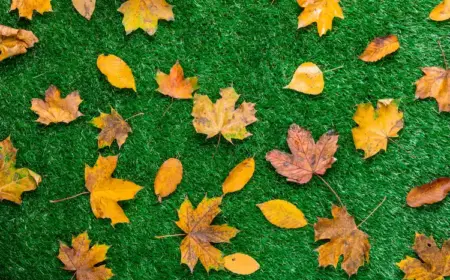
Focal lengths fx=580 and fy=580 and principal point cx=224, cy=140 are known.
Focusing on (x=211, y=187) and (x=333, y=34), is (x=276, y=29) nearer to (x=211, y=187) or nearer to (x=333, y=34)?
(x=333, y=34)

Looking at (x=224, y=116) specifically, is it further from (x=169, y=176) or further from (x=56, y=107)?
(x=56, y=107)

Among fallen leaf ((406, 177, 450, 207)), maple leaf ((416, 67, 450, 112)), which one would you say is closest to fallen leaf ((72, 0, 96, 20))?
maple leaf ((416, 67, 450, 112))

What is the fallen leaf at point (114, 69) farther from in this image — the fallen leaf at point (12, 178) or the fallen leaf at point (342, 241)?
the fallen leaf at point (342, 241)

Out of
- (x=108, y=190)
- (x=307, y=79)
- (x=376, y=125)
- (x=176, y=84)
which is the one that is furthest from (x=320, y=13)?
(x=108, y=190)

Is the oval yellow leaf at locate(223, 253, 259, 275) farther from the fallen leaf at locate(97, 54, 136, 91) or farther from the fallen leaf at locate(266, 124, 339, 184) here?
the fallen leaf at locate(97, 54, 136, 91)

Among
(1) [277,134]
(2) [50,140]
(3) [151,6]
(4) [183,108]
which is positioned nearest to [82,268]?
(2) [50,140]

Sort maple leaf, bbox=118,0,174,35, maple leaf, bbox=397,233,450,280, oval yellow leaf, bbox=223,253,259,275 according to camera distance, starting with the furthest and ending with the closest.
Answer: maple leaf, bbox=118,0,174,35 → oval yellow leaf, bbox=223,253,259,275 → maple leaf, bbox=397,233,450,280

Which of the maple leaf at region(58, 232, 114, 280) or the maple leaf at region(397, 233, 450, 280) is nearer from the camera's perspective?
the maple leaf at region(397, 233, 450, 280)
